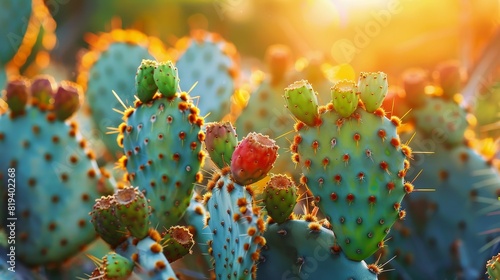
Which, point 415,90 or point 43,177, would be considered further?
point 415,90

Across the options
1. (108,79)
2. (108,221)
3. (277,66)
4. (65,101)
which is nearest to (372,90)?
(108,221)

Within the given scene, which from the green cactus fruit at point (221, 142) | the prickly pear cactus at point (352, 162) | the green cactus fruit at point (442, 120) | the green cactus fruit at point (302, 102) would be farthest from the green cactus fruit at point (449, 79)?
the green cactus fruit at point (221, 142)

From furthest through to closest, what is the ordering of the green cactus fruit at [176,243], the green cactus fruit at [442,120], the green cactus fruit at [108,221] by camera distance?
the green cactus fruit at [442,120], the green cactus fruit at [176,243], the green cactus fruit at [108,221]

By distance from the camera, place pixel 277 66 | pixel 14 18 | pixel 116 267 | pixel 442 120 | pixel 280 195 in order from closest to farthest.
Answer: pixel 116 267
pixel 280 195
pixel 442 120
pixel 277 66
pixel 14 18

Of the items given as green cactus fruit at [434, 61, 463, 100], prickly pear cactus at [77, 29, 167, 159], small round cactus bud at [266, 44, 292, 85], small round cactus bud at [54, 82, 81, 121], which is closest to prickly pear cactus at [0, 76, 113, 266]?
small round cactus bud at [54, 82, 81, 121]

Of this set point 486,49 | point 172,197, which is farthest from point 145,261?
point 486,49

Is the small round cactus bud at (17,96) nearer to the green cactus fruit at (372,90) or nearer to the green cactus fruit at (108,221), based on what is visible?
the green cactus fruit at (108,221)

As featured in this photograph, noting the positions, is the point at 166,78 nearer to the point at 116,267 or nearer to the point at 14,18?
the point at 116,267
